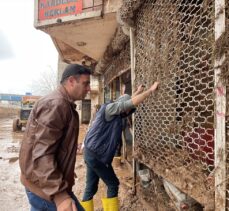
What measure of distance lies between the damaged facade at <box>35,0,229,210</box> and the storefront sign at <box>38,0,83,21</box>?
1.98 m

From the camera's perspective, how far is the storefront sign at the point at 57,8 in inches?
222

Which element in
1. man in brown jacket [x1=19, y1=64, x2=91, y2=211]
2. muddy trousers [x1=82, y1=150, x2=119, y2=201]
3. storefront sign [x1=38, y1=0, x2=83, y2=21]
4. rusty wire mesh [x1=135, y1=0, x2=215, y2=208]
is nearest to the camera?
man in brown jacket [x1=19, y1=64, x2=91, y2=211]

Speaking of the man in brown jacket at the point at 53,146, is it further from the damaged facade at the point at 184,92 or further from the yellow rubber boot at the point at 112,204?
the yellow rubber boot at the point at 112,204

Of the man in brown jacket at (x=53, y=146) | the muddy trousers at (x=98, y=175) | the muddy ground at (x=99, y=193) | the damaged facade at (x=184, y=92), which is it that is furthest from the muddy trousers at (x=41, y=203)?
the muddy ground at (x=99, y=193)

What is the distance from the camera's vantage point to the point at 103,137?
11.0 feet

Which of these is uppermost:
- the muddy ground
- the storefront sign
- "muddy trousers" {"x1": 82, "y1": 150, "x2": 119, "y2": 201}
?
the storefront sign

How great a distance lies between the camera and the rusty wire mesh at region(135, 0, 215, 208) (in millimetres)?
2365

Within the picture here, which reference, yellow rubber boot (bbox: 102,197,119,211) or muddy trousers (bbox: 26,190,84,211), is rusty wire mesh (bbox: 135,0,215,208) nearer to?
yellow rubber boot (bbox: 102,197,119,211)

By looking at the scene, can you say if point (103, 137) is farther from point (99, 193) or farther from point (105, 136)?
point (99, 193)

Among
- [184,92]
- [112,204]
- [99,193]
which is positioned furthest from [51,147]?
[99,193]

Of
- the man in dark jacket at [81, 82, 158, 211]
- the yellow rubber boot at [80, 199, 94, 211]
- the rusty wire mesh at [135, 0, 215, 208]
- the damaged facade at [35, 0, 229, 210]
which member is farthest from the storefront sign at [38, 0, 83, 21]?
the yellow rubber boot at [80, 199, 94, 211]

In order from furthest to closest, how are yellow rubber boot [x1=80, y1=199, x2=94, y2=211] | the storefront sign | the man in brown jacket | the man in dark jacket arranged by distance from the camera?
the storefront sign, yellow rubber boot [x1=80, y1=199, x2=94, y2=211], the man in dark jacket, the man in brown jacket

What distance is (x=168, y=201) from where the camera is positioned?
329 centimetres

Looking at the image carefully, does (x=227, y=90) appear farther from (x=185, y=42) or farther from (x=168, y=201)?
(x=168, y=201)
